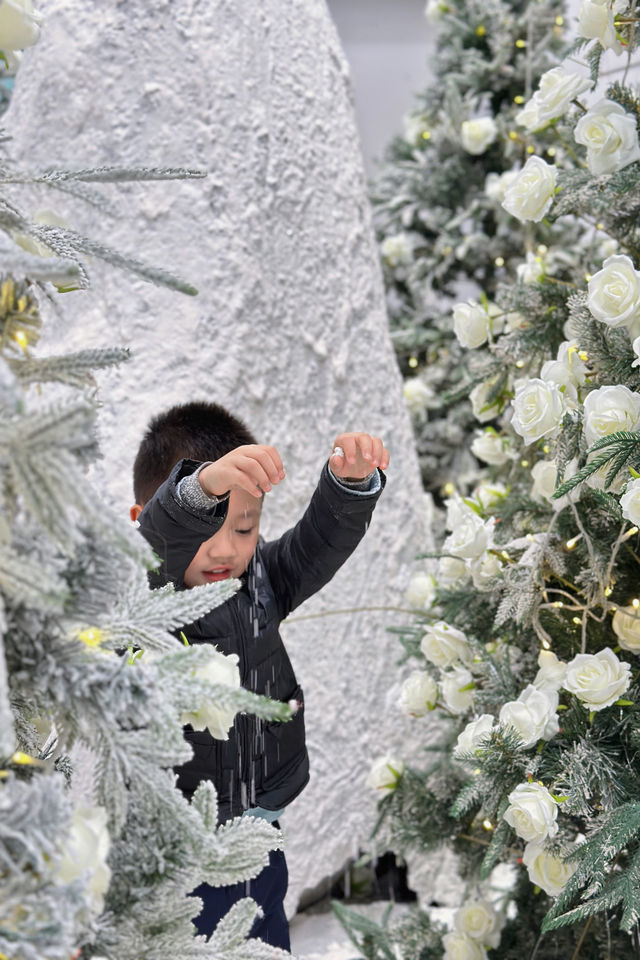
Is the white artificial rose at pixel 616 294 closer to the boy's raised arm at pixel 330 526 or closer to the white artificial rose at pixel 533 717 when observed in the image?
the boy's raised arm at pixel 330 526

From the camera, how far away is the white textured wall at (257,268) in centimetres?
175

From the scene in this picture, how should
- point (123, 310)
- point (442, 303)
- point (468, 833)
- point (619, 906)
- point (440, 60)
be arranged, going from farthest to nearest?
point (442, 303), point (440, 60), point (123, 310), point (468, 833), point (619, 906)

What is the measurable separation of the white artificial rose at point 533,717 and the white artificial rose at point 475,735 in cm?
4

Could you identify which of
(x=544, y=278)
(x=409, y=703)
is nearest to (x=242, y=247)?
(x=544, y=278)

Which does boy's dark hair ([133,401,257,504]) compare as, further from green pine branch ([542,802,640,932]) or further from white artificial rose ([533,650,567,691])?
green pine branch ([542,802,640,932])

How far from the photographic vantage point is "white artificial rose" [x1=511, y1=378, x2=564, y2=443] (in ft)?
3.43

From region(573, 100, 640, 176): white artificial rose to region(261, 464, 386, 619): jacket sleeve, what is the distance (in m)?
0.47

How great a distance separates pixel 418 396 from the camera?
8.30 feet

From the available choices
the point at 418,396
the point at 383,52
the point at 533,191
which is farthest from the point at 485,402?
the point at 383,52

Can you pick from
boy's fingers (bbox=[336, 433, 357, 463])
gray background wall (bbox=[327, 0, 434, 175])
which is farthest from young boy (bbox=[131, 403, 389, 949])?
gray background wall (bbox=[327, 0, 434, 175])

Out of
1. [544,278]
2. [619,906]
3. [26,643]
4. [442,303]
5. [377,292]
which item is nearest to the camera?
[26,643]

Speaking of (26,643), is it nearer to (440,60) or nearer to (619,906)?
(619,906)

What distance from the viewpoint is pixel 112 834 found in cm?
54

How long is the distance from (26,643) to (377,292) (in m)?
1.67
